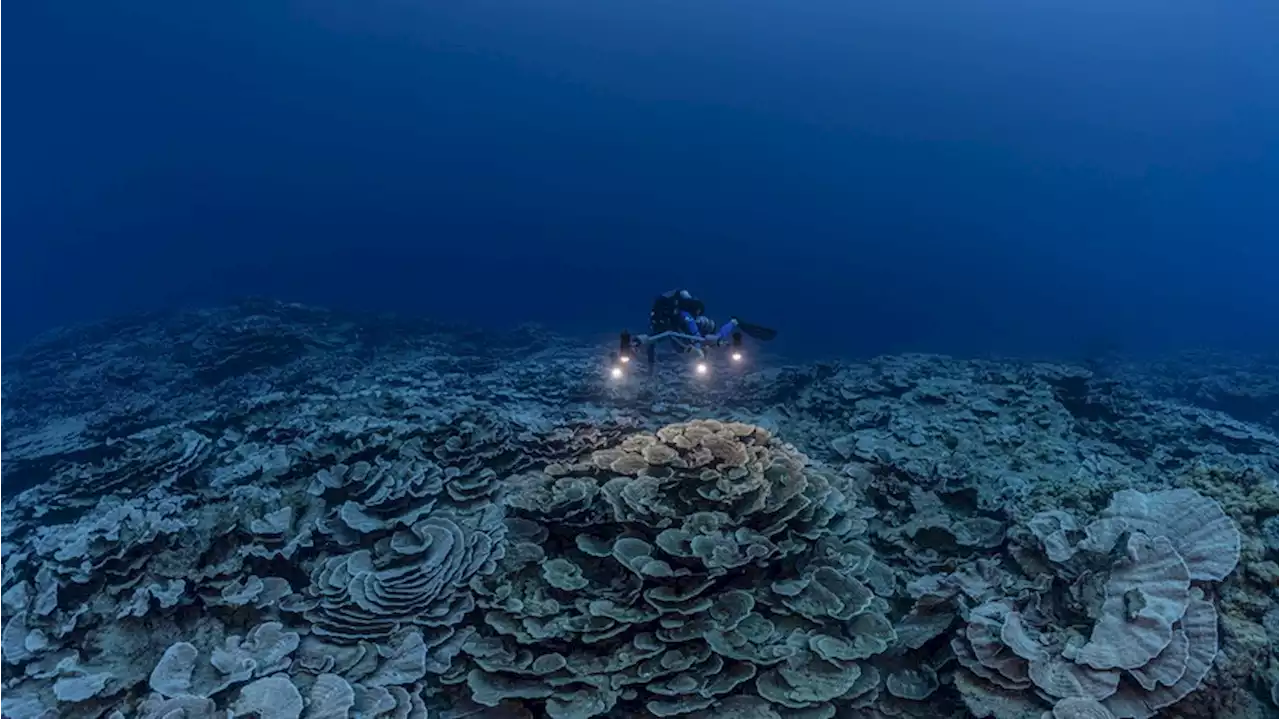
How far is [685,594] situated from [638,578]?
49 centimetres

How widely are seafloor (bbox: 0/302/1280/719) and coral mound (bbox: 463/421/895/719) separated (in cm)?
3

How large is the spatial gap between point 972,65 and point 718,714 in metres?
143

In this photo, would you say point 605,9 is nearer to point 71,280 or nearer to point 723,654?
point 71,280

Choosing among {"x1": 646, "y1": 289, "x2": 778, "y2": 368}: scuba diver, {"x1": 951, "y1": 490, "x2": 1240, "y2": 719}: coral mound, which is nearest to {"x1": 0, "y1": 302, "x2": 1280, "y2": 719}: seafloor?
{"x1": 951, "y1": 490, "x2": 1240, "y2": 719}: coral mound

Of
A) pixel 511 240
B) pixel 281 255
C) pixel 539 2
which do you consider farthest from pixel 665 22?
pixel 281 255

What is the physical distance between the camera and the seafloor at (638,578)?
180 inches

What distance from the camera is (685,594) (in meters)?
5.27

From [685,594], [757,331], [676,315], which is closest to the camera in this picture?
[685,594]

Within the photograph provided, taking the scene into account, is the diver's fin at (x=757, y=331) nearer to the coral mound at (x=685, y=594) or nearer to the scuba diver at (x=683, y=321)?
the scuba diver at (x=683, y=321)

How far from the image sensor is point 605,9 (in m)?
119

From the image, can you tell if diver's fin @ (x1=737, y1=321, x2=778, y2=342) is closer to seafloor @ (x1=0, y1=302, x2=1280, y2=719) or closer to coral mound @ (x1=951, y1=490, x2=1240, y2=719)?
seafloor @ (x1=0, y1=302, x2=1280, y2=719)

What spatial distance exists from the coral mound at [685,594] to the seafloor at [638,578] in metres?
0.03

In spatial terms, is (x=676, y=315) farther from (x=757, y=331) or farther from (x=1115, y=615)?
(x=1115, y=615)

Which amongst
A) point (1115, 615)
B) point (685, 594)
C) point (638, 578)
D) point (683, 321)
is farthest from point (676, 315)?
point (1115, 615)
